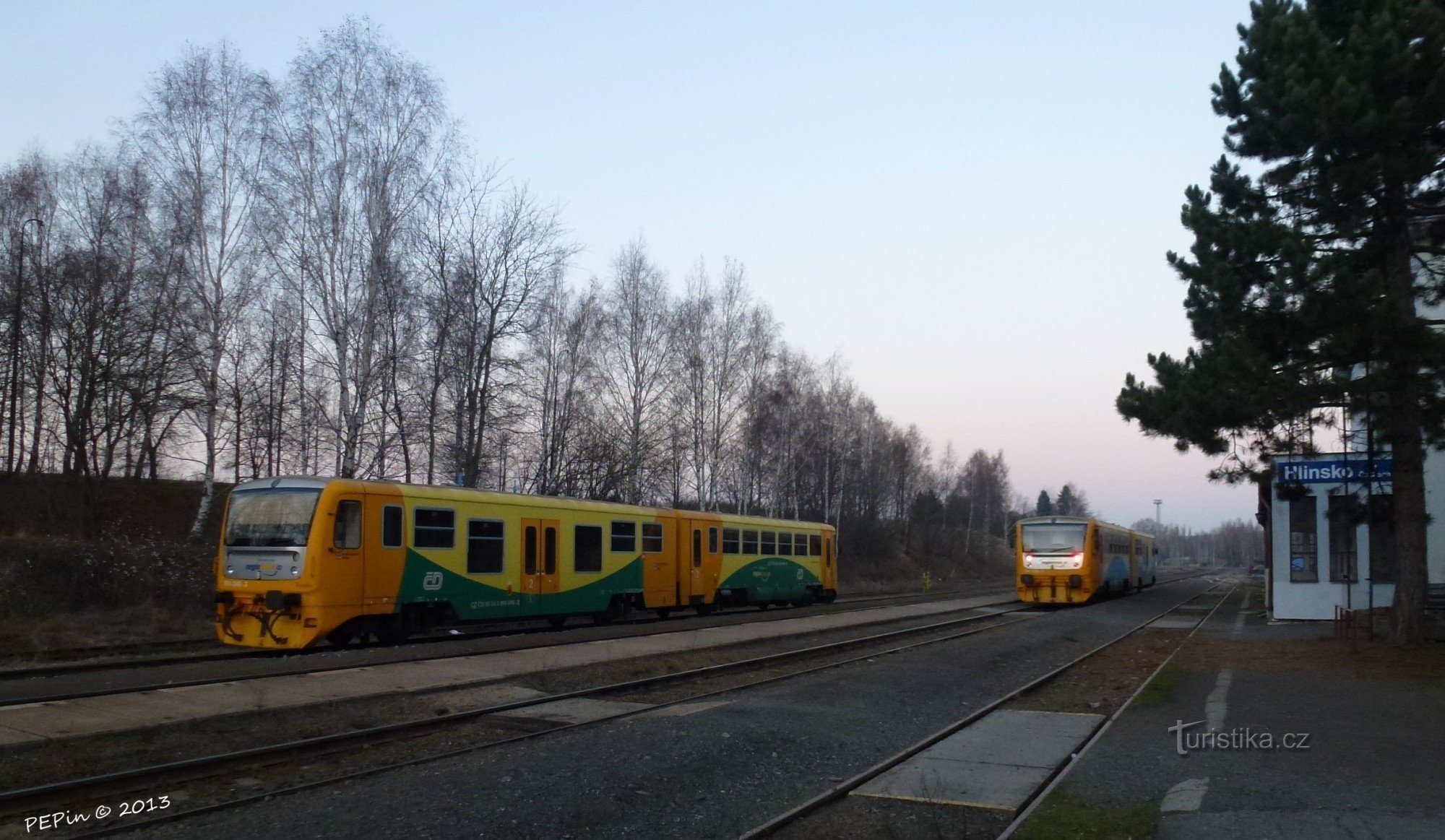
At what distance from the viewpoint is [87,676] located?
12.3m

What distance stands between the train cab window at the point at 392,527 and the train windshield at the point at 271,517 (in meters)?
1.18

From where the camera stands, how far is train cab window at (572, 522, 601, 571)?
794 inches

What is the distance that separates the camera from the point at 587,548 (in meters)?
20.5

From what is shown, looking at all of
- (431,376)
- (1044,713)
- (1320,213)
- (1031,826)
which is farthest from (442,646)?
(1320,213)

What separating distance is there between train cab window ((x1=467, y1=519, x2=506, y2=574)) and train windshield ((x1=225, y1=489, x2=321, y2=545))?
3.14 m

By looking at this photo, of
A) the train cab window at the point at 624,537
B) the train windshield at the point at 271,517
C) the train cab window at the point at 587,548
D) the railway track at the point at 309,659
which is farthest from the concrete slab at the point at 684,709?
the train cab window at the point at 624,537

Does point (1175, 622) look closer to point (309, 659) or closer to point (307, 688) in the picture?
point (309, 659)

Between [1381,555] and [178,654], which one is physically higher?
[1381,555]

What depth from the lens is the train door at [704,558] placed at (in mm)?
24719

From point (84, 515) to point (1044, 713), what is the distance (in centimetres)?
2540

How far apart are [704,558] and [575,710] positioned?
47.4 feet

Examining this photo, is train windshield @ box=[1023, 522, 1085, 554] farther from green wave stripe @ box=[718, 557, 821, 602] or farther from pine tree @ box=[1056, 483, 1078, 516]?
pine tree @ box=[1056, 483, 1078, 516]

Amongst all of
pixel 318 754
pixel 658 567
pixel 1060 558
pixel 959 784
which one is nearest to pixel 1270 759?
pixel 959 784

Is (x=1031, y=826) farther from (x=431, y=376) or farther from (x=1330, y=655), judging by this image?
(x=431, y=376)
